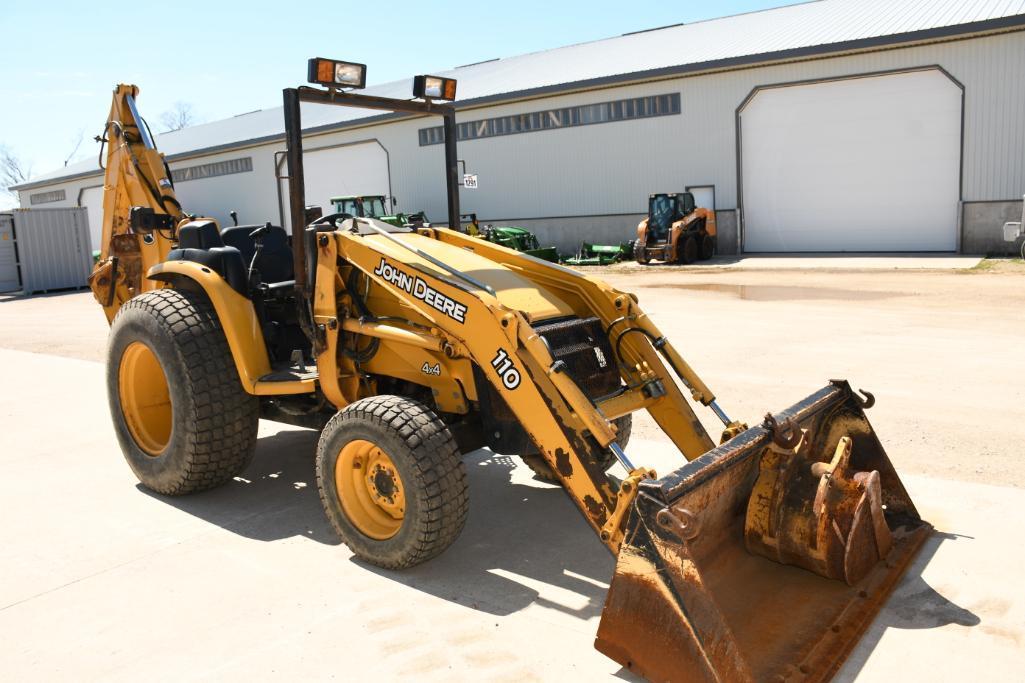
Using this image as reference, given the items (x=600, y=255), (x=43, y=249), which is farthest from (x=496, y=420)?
(x=43, y=249)

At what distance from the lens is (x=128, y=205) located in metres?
7.48

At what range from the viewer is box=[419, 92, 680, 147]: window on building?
25.7 m

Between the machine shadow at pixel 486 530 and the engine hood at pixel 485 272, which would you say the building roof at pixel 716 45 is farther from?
the engine hood at pixel 485 272

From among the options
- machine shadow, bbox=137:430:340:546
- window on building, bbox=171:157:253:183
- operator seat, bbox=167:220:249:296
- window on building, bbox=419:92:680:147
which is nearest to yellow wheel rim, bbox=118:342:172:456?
machine shadow, bbox=137:430:340:546

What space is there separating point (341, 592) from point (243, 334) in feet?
5.68

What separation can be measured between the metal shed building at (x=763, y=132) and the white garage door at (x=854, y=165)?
0.04m

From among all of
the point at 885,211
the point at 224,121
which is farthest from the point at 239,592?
the point at 224,121

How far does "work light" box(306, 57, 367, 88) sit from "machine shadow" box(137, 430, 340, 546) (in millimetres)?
2399

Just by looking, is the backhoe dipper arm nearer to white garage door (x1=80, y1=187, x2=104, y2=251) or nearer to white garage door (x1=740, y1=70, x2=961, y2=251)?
white garage door (x1=740, y1=70, x2=961, y2=251)

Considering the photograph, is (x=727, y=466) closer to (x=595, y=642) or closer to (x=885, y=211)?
(x=595, y=642)

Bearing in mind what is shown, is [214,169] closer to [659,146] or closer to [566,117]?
[566,117]

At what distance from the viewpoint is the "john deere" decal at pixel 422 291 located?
13.5 feet

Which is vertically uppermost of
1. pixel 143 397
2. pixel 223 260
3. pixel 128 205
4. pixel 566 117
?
pixel 566 117

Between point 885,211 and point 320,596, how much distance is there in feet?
72.1
